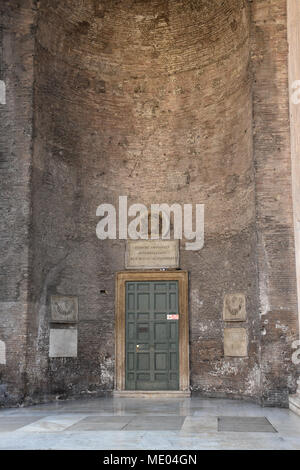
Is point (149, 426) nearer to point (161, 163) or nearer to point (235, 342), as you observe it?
point (235, 342)

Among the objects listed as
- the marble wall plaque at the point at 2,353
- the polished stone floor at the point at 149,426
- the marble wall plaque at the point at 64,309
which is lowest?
the polished stone floor at the point at 149,426

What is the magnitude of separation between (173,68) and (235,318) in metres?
5.86

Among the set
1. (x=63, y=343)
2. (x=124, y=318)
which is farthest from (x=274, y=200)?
(x=63, y=343)

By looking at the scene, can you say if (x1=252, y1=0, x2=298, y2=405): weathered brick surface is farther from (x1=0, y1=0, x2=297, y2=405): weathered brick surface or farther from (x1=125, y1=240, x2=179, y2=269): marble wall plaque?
(x1=125, y1=240, x2=179, y2=269): marble wall plaque

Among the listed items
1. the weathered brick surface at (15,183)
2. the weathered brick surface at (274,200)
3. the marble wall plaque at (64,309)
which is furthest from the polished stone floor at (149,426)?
the marble wall plaque at (64,309)

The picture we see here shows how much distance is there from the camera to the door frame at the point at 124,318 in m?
12.0

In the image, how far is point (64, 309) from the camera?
456 inches

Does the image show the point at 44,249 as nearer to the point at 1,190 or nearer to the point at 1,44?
the point at 1,190

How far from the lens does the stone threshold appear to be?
918 cm

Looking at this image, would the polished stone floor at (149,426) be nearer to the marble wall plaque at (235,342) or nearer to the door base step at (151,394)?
the door base step at (151,394)

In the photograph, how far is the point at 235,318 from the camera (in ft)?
37.5

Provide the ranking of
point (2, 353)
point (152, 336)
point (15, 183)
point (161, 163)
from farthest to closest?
point (161, 163) < point (152, 336) < point (15, 183) < point (2, 353)

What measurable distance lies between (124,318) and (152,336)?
0.71 m

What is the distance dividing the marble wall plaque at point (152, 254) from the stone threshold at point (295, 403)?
12.8 feet
